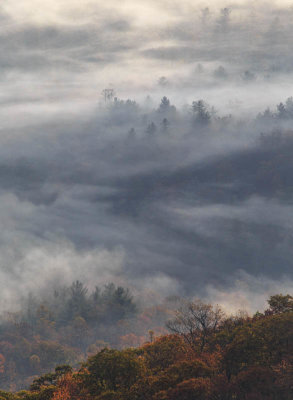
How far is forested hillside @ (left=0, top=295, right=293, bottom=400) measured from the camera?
188ft

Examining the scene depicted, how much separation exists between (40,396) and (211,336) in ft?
123

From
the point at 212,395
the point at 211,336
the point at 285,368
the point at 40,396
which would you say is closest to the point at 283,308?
the point at 211,336

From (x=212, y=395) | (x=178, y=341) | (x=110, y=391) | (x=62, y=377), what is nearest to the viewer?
(x=212, y=395)

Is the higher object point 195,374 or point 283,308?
point 283,308

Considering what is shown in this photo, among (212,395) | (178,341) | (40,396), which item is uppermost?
(178,341)

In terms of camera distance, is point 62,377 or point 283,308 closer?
point 62,377

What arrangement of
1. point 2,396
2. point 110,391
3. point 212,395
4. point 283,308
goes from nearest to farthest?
point 212,395 → point 110,391 → point 2,396 → point 283,308

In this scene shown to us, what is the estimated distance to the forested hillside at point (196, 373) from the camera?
57.3 metres

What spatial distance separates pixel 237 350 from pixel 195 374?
9.29m

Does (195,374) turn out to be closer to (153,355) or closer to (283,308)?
(153,355)

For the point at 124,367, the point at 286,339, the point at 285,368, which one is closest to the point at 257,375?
the point at 285,368

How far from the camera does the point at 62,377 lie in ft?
252

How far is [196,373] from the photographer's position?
6191 cm

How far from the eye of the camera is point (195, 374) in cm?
6172
